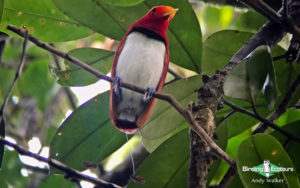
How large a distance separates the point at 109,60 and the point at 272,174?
43.4 inches

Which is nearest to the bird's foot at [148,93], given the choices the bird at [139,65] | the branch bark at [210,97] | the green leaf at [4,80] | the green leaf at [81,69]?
the bird at [139,65]

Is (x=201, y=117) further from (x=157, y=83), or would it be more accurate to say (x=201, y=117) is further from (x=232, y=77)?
(x=157, y=83)

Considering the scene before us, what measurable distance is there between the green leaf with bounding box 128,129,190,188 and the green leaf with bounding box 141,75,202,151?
4.2 inches

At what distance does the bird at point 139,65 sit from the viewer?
82.2 inches

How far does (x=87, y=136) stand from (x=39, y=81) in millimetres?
1681

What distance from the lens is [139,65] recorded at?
2.24m

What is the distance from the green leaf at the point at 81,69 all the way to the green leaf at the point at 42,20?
0.38ft

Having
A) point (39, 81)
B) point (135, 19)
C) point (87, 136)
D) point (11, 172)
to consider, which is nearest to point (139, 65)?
point (135, 19)

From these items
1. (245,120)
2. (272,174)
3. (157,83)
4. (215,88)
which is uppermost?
(157,83)

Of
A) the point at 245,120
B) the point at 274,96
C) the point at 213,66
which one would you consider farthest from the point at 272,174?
the point at 213,66

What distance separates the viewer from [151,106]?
2.04 m

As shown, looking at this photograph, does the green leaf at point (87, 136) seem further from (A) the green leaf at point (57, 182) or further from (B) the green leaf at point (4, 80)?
(B) the green leaf at point (4, 80)

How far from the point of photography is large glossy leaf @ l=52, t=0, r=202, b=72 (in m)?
2.03

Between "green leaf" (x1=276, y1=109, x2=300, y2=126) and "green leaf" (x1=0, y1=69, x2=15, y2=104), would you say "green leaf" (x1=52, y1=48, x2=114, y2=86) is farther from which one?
"green leaf" (x1=0, y1=69, x2=15, y2=104)
